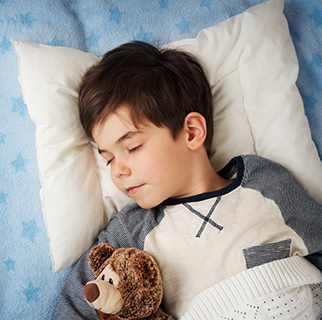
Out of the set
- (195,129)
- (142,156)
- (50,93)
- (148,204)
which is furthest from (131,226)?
(50,93)

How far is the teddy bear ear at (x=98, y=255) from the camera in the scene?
953 mm

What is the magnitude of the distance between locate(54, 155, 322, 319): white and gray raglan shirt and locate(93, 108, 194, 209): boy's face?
9 centimetres

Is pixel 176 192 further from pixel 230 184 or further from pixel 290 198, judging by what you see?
pixel 290 198

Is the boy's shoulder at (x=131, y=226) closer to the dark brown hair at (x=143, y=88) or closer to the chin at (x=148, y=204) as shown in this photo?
the chin at (x=148, y=204)

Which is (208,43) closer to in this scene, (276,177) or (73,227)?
(276,177)

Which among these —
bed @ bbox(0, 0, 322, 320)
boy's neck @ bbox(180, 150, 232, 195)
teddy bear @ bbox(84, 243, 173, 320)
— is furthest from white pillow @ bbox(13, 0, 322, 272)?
teddy bear @ bbox(84, 243, 173, 320)

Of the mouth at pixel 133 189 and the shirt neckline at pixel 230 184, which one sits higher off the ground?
the mouth at pixel 133 189

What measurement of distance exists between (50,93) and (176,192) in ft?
1.56

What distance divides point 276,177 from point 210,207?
241 millimetres

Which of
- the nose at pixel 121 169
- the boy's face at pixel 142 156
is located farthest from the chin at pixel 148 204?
the nose at pixel 121 169

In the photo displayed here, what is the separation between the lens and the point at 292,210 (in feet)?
3.53

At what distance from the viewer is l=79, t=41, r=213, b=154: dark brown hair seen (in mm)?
1035

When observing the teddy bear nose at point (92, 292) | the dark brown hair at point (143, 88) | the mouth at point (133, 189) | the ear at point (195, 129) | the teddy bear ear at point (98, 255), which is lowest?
the teddy bear ear at point (98, 255)

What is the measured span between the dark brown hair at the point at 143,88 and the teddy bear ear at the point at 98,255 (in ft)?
1.11
